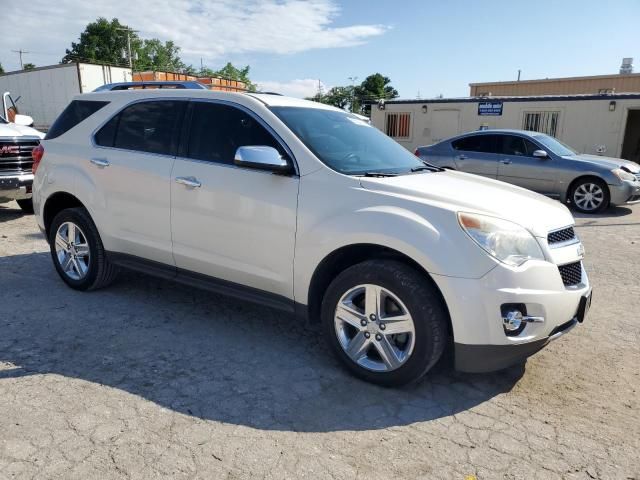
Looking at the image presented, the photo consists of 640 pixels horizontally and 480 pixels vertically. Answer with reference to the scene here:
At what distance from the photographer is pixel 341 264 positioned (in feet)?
11.2

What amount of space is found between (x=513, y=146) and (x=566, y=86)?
20281 mm

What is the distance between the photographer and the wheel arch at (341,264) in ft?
10.1

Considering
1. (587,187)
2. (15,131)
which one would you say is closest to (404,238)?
(15,131)

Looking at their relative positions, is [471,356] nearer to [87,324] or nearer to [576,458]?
[576,458]

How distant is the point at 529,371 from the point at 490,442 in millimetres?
961

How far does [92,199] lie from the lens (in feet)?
14.7

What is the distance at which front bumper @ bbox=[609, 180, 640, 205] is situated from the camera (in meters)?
9.69

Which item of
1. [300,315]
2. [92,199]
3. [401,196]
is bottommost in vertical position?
[300,315]

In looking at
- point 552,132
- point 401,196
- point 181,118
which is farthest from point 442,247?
point 552,132

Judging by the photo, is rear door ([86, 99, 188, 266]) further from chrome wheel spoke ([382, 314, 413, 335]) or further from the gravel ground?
chrome wheel spoke ([382, 314, 413, 335])

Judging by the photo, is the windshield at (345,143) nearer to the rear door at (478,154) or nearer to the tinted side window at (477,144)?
the rear door at (478,154)

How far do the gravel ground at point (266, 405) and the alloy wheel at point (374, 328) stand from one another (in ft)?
0.69

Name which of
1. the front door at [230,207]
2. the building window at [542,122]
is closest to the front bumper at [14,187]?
the front door at [230,207]

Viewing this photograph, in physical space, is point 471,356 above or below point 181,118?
below
